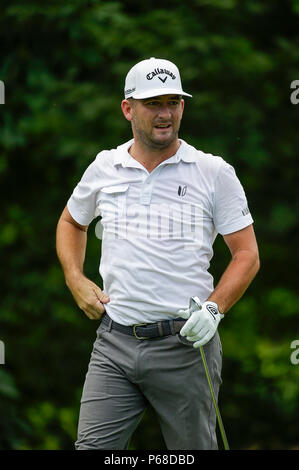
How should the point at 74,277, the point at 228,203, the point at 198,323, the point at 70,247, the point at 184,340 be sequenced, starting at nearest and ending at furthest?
1. the point at 198,323
2. the point at 184,340
3. the point at 228,203
4. the point at 74,277
5. the point at 70,247

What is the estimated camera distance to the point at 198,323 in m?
3.43

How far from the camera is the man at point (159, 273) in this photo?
12.0ft

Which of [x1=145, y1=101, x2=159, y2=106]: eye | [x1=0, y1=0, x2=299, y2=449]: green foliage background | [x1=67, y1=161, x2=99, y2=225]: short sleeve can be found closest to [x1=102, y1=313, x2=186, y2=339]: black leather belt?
[x1=67, y1=161, x2=99, y2=225]: short sleeve

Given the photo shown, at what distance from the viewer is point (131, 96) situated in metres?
3.87

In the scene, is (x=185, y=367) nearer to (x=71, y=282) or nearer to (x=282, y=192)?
(x=71, y=282)

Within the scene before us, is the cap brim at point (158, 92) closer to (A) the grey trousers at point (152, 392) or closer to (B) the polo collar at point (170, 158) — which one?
(B) the polo collar at point (170, 158)

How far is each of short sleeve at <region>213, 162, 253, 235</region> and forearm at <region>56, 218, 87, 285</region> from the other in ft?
2.33

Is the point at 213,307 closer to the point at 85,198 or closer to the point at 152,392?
the point at 152,392

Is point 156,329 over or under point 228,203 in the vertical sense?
under

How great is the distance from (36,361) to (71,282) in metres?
5.24

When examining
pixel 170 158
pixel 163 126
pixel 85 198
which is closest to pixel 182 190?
pixel 170 158

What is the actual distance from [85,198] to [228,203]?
669 mm

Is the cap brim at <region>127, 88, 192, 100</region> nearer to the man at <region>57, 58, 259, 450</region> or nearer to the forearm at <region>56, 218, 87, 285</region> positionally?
the man at <region>57, 58, 259, 450</region>
